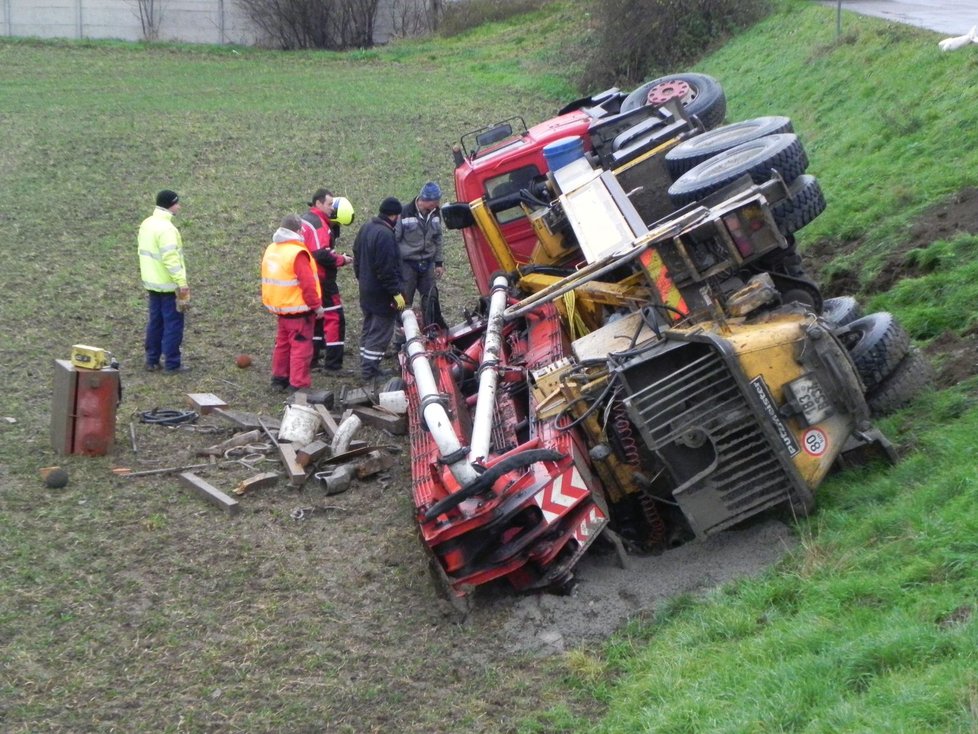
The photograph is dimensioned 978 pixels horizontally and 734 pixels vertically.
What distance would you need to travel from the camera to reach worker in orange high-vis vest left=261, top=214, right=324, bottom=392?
10.2m

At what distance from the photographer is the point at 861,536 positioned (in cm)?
618

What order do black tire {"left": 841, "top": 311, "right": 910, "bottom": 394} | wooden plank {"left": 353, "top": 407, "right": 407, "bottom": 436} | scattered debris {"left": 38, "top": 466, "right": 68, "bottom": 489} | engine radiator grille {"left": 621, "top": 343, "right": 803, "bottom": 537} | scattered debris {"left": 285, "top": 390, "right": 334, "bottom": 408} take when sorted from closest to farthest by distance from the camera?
1. engine radiator grille {"left": 621, "top": 343, "right": 803, "bottom": 537}
2. black tire {"left": 841, "top": 311, "right": 910, "bottom": 394}
3. scattered debris {"left": 38, "top": 466, "right": 68, "bottom": 489}
4. wooden plank {"left": 353, "top": 407, "right": 407, "bottom": 436}
5. scattered debris {"left": 285, "top": 390, "right": 334, "bottom": 408}

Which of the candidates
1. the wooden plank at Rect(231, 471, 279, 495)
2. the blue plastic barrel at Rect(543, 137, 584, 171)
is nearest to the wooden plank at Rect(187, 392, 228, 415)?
the wooden plank at Rect(231, 471, 279, 495)

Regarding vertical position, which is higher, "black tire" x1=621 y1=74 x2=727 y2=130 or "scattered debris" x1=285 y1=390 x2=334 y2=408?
"black tire" x1=621 y1=74 x2=727 y2=130

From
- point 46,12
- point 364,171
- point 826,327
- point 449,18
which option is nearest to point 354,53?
point 449,18

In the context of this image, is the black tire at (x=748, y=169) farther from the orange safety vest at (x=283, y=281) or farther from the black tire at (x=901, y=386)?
the orange safety vest at (x=283, y=281)

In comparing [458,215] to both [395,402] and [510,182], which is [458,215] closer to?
[510,182]

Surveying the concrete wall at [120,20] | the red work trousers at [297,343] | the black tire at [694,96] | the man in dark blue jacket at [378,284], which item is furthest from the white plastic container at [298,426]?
the concrete wall at [120,20]

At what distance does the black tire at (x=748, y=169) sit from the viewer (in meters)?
7.80

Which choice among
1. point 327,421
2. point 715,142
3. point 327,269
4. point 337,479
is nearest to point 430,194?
point 327,269

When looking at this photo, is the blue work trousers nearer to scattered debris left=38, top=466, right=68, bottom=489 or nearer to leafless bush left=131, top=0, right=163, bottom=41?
scattered debris left=38, top=466, right=68, bottom=489

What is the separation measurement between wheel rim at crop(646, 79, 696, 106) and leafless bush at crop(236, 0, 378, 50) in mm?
30162

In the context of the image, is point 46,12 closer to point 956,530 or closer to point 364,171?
point 364,171

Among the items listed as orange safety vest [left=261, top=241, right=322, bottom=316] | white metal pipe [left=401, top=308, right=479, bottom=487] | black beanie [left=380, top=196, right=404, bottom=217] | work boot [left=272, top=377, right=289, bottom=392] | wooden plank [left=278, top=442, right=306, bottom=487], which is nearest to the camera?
white metal pipe [left=401, top=308, right=479, bottom=487]
